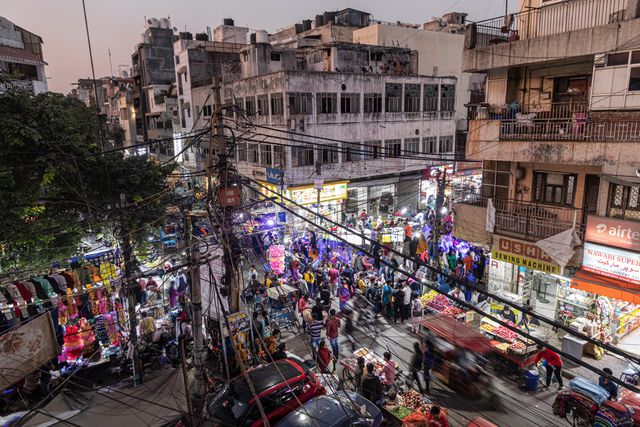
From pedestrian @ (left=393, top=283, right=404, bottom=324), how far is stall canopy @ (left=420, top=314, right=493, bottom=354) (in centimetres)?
215

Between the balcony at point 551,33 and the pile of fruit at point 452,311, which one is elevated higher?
the balcony at point 551,33

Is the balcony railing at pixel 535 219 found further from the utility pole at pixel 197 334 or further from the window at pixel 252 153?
the window at pixel 252 153

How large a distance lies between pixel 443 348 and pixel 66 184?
12977mm

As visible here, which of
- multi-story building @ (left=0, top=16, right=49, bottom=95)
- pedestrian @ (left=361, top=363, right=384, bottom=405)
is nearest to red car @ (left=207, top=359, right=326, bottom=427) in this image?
pedestrian @ (left=361, top=363, right=384, bottom=405)

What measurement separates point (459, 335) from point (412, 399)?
3.07 m

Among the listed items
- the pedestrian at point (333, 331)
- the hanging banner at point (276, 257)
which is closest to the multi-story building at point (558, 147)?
the pedestrian at point (333, 331)

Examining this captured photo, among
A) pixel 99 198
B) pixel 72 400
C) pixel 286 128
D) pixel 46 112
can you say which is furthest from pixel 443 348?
pixel 286 128

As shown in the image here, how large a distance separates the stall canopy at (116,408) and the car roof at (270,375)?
5.26ft

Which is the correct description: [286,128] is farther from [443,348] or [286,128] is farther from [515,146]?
[443,348]

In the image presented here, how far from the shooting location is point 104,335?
562 inches

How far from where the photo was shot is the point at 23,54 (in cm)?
2800

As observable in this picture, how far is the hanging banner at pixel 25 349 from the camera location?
807cm

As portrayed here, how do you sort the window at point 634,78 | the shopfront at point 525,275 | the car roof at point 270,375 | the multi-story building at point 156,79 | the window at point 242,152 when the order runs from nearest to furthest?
the car roof at point 270,375
the window at point 634,78
the shopfront at point 525,275
the window at point 242,152
the multi-story building at point 156,79

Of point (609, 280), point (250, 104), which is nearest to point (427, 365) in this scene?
point (609, 280)
